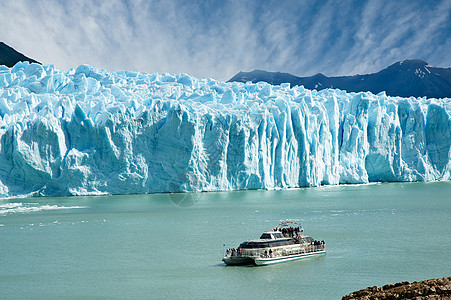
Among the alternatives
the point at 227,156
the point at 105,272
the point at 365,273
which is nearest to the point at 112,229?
the point at 105,272

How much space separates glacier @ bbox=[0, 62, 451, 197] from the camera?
3381 cm

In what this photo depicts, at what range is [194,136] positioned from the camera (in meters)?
35.4

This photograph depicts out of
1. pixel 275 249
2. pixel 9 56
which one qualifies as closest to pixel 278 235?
pixel 275 249

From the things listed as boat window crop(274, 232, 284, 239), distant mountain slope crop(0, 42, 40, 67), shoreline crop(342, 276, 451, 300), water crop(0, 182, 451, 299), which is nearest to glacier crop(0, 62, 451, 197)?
water crop(0, 182, 451, 299)

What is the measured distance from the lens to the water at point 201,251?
1133 cm

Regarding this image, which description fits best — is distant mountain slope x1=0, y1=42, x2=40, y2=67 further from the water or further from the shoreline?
the shoreline

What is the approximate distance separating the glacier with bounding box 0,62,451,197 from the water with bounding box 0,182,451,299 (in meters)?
6.24

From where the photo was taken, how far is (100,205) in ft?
102

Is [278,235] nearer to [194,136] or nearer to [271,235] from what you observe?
[271,235]

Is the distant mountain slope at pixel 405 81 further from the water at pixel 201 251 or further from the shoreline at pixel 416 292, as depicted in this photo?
the shoreline at pixel 416 292

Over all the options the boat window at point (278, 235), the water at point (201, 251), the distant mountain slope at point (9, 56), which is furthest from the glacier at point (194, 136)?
the distant mountain slope at point (9, 56)

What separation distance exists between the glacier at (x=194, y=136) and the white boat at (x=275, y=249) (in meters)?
20.9

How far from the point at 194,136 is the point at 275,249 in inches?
861

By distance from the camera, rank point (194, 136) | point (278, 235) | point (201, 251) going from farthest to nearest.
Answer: point (194, 136)
point (201, 251)
point (278, 235)
